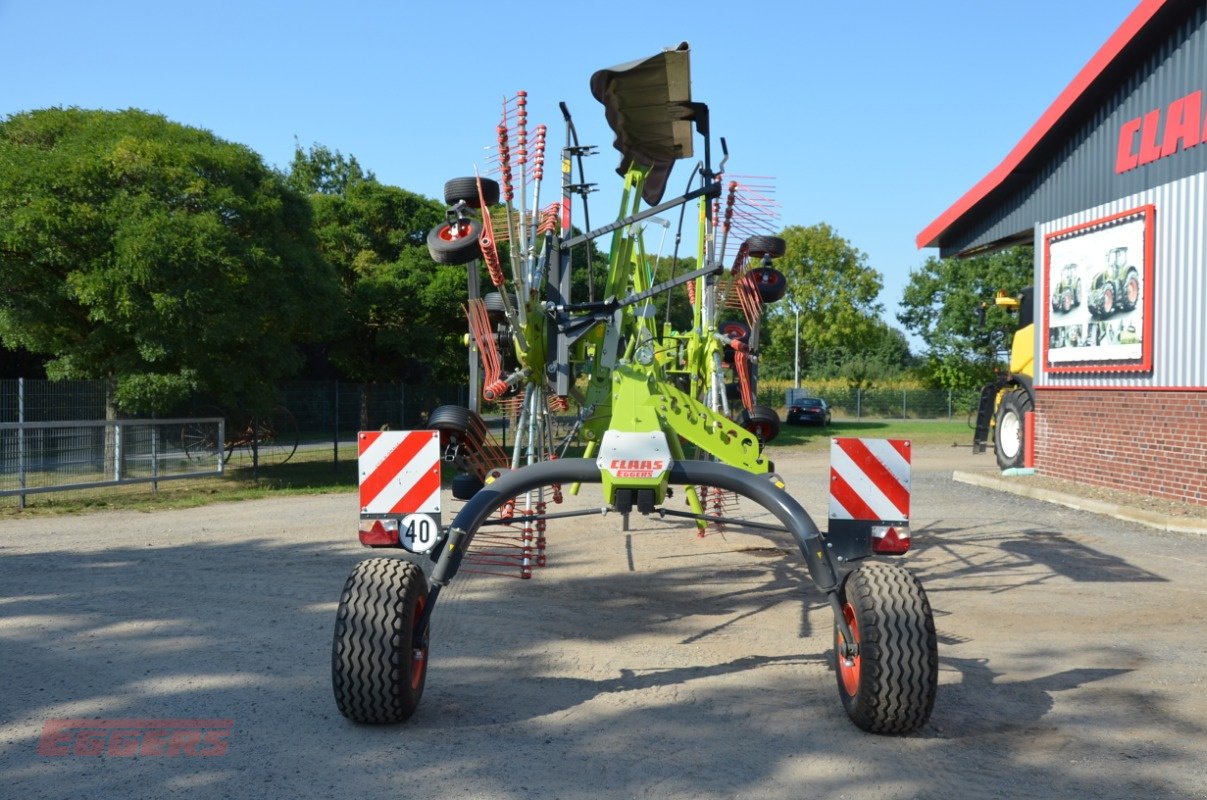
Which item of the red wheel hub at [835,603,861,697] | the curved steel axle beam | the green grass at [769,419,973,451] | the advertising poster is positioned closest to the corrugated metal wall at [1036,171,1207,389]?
the advertising poster

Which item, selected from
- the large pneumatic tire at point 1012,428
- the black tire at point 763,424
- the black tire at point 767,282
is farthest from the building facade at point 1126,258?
the black tire at point 763,424

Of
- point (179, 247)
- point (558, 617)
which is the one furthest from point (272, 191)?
point (558, 617)

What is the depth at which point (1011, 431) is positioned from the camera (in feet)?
61.6

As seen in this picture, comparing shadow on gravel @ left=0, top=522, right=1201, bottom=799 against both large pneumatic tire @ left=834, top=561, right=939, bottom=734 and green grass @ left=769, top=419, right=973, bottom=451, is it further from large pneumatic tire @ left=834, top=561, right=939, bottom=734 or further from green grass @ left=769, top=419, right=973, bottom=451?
green grass @ left=769, top=419, right=973, bottom=451

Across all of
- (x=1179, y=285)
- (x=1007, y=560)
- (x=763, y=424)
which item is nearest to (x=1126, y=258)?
(x=1179, y=285)

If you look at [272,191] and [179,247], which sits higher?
[272,191]

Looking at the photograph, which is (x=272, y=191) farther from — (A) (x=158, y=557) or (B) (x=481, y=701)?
(B) (x=481, y=701)

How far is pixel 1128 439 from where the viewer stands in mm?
14023

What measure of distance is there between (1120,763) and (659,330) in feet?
24.0

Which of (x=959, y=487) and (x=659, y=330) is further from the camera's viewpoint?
(x=959, y=487)

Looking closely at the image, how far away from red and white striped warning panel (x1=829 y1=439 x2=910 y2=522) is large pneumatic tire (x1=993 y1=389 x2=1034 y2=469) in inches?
549

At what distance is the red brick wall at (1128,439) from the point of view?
1263 centimetres

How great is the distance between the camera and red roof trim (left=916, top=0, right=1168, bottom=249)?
13477 mm

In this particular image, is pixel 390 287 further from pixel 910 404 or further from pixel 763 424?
pixel 910 404
